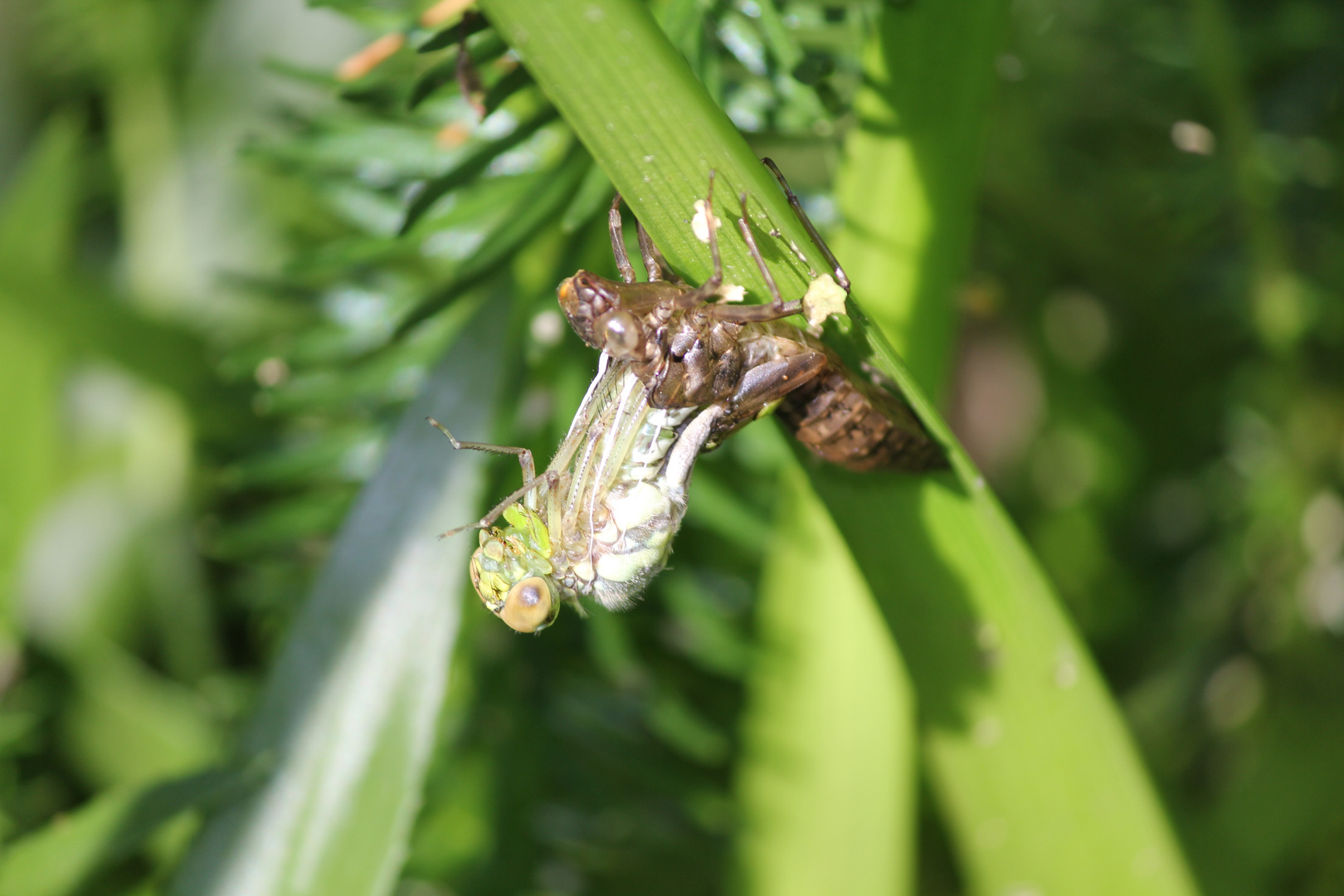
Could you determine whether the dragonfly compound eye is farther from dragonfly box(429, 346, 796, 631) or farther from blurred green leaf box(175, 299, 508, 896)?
blurred green leaf box(175, 299, 508, 896)

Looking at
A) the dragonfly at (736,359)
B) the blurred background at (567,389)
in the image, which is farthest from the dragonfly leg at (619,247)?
the blurred background at (567,389)

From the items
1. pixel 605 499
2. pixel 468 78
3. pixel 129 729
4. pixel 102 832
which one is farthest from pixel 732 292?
pixel 129 729

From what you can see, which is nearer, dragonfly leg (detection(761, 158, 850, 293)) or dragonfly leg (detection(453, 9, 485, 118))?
dragonfly leg (detection(761, 158, 850, 293))

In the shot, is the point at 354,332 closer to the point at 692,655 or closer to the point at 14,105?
the point at 692,655

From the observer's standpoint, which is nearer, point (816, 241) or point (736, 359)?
point (816, 241)

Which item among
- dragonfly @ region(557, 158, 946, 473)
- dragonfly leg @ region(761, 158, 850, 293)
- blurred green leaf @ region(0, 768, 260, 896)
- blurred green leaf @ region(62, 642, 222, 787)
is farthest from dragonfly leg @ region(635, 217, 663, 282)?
blurred green leaf @ region(62, 642, 222, 787)

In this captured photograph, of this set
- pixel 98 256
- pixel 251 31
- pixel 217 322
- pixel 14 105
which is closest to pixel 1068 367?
pixel 217 322

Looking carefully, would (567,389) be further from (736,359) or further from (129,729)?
(129,729)

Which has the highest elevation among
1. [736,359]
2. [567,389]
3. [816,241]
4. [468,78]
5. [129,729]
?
[468,78]
